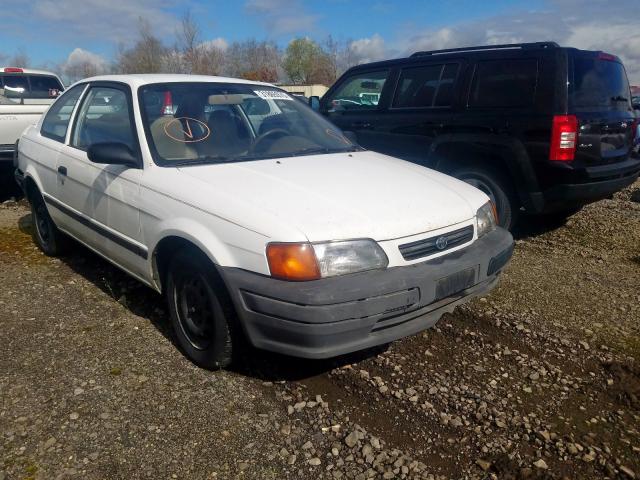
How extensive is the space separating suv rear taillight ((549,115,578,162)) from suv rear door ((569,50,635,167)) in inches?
2.6

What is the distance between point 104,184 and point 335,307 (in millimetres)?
2054

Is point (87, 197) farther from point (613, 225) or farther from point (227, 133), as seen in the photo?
point (613, 225)

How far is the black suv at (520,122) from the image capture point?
4863 mm

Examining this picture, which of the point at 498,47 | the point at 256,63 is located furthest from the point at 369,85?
the point at 256,63

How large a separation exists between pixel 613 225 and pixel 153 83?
5.20m

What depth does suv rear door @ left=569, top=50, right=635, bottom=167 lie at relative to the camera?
4.88 meters

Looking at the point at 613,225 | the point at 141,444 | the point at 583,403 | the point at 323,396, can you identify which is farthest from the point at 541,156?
the point at 141,444

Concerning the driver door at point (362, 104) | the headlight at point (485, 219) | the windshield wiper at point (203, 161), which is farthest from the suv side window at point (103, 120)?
the driver door at point (362, 104)

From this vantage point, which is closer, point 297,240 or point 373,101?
point 297,240

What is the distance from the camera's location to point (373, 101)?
21.3 feet

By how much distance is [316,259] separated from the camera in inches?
99.0

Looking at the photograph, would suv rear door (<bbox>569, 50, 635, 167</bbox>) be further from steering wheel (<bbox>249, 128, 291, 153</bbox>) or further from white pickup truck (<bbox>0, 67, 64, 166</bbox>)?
white pickup truck (<bbox>0, 67, 64, 166</bbox>)

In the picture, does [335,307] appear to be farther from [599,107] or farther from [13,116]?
[13,116]

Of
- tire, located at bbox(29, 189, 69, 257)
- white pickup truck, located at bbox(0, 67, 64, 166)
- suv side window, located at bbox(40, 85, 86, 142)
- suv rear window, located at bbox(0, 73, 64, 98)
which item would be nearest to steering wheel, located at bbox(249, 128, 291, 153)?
suv side window, located at bbox(40, 85, 86, 142)
